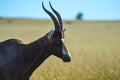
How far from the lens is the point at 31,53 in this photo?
8047 mm

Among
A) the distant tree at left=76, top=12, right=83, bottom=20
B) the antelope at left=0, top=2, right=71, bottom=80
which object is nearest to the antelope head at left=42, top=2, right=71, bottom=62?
the antelope at left=0, top=2, right=71, bottom=80

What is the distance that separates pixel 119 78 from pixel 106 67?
1358 millimetres

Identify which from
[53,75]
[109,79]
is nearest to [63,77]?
[53,75]

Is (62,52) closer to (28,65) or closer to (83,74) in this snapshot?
(28,65)

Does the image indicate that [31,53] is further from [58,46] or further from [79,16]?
[79,16]

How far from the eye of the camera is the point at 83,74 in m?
9.45

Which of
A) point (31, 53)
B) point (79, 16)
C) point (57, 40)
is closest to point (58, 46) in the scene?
point (57, 40)

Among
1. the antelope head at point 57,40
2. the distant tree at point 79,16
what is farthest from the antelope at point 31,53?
the distant tree at point 79,16

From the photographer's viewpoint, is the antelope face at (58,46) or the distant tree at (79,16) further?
the distant tree at (79,16)

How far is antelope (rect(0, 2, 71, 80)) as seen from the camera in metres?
7.70

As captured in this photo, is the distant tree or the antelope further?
the distant tree

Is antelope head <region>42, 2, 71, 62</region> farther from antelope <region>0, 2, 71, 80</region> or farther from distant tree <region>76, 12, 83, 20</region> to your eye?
distant tree <region>76, 12, 83, 20</region>

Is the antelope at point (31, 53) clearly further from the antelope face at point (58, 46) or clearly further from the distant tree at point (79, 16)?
the distant tree at point (79, 16)

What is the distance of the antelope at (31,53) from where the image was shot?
7.70 m
